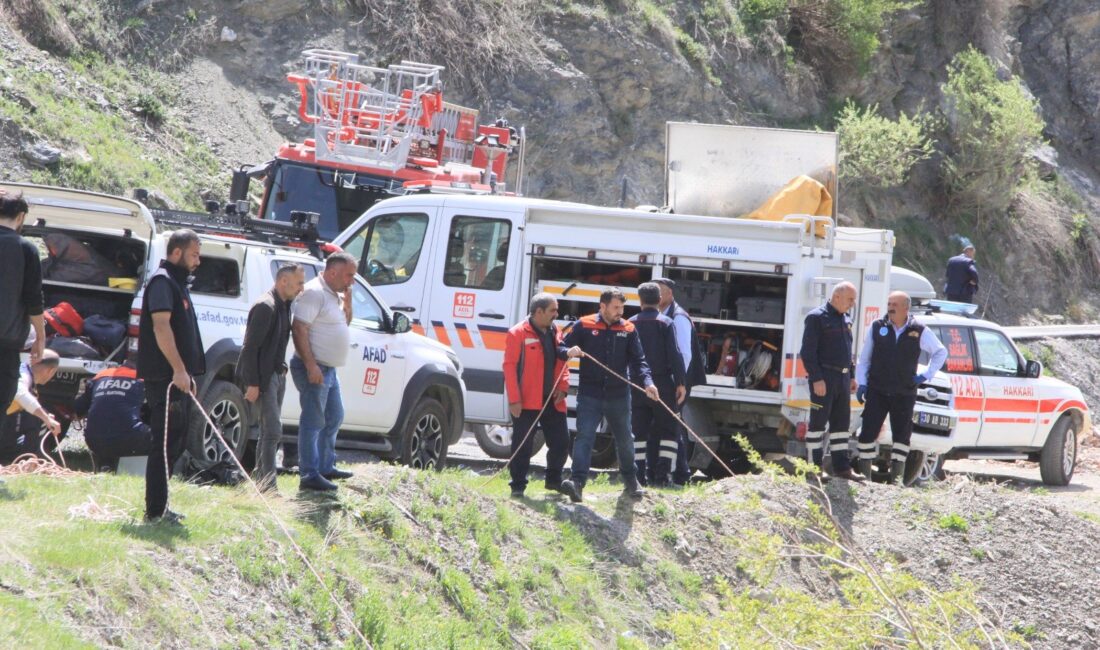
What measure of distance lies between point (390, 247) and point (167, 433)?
6.53 meters

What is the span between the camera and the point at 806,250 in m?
12.6

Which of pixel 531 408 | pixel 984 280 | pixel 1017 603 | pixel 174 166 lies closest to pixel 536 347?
pixel 531 408

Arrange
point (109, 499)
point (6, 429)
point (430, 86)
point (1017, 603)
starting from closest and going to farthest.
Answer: point (109, 499)
point (6, 429)
point (1017, 603)
point (430, 86)

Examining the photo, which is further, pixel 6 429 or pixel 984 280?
pixel 984 280

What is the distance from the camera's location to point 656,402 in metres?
11.4

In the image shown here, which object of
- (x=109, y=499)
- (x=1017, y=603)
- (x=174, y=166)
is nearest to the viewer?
(x=109, y=499)

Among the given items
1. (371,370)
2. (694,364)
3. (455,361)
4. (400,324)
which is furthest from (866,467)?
(371,370)

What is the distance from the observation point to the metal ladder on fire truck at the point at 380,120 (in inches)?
701

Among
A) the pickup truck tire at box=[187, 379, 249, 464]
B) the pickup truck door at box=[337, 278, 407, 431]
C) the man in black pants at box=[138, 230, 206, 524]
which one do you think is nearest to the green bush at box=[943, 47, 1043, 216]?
the pickup truck door at box=[337, 278, 407, 431]

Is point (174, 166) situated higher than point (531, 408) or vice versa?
point (174, 166)

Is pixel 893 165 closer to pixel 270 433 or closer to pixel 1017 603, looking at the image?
pixel 1017 603

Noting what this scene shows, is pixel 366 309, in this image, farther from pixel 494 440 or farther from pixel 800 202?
pixel 800 202

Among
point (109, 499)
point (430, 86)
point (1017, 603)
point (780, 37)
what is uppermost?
point (780, 37)

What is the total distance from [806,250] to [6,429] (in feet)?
23.5
